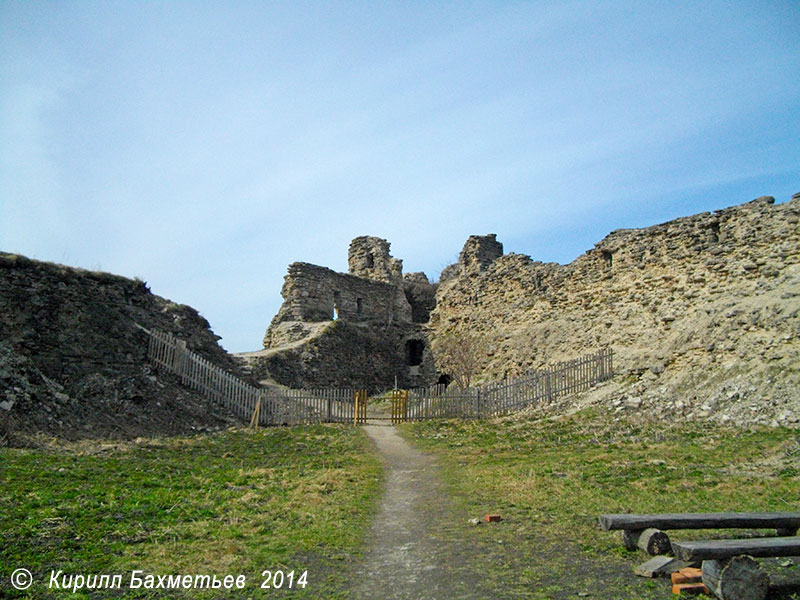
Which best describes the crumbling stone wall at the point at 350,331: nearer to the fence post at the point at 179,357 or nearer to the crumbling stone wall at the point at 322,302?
the crumbling stone wall at the point at 322,302

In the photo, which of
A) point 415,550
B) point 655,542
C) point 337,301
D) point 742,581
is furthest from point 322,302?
point 742,581

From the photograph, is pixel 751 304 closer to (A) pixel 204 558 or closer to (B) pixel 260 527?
(B) pixel 260 527

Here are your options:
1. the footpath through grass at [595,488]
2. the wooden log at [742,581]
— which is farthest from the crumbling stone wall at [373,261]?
the wooden log at [742,581]

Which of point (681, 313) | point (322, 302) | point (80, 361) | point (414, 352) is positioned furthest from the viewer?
point (414, 352)

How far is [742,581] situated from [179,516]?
599 centimetres

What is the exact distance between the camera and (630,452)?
11578 mm

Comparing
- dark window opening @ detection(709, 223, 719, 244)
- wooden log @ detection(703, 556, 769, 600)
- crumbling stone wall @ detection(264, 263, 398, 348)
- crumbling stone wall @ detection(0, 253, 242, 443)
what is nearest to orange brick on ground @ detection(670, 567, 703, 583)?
wooden log @ detection(703, 556, 769, 600)

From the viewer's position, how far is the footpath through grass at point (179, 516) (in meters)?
5.80

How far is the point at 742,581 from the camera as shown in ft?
16.2

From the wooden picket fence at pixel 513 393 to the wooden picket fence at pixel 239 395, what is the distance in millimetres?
2403

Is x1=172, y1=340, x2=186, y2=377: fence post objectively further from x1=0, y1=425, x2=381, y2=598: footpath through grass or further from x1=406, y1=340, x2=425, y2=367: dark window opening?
x1=406, y1=340, x2=425, y2=367: dark window opening

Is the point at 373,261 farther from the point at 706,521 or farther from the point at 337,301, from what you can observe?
the point at 706,521

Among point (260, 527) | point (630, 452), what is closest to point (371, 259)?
point (630, 452)

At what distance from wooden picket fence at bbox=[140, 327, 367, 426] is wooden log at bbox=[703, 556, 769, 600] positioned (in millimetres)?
15516
